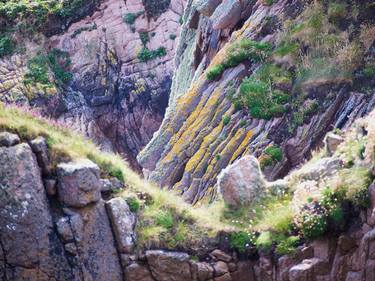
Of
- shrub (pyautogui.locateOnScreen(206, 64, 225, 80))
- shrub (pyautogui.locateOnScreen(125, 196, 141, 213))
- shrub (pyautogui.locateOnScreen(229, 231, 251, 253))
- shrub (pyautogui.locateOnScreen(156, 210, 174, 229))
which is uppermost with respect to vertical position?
shrub (pyautogui.locateOnScreen(206, 64, 225, 80))

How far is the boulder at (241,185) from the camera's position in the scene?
39.0ft

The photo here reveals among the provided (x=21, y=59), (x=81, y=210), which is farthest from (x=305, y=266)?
(x=21, y=59)

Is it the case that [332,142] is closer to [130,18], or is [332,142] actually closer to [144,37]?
[144,37]

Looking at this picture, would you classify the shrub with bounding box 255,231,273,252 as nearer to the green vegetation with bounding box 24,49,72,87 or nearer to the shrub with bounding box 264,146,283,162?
the shrub with bounding box 264,146,283,162

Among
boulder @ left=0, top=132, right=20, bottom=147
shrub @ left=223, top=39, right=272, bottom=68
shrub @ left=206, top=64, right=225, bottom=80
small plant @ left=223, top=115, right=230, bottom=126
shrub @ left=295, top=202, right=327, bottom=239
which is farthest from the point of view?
shrub @ left=206, top=64, right=225, bottom=80

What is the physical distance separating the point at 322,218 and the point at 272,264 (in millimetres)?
1210

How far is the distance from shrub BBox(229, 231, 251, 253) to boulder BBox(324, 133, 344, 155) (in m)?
2.65

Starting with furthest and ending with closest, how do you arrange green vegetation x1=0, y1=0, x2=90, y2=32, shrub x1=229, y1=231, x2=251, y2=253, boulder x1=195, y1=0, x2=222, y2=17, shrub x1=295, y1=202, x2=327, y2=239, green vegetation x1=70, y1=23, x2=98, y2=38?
green vegetation x1=70, y1=23, x2=98, y2=38, green vegetation x1=0, y1=0, x2=90, y2=32, boulder x1=195, y1=0, x2=222, y2=17, shrub x1=229, y1=231, x2=251, y2=253, shrub x1=295, y1=202, x2=327, y2=239

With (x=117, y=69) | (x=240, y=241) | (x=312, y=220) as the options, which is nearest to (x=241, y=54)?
(x=240, y=241)

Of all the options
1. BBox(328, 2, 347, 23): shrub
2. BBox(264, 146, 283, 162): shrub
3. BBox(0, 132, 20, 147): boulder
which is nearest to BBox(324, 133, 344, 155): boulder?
BBox(264, 146, 283, 162): shrub

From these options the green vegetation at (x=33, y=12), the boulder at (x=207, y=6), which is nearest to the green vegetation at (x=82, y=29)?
the green vegetation at (x=33, y=12)

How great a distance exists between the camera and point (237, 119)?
57.2 feet

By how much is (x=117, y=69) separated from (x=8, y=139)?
2883 cm

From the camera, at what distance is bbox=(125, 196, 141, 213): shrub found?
1128cm
